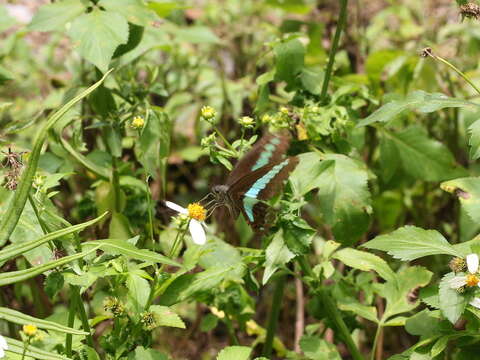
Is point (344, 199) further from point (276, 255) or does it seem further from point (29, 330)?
point (29, 330)

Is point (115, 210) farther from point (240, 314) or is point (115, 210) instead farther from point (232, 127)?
point (232, 127)

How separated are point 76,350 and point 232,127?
1786mm

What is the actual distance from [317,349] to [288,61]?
0.88 metres

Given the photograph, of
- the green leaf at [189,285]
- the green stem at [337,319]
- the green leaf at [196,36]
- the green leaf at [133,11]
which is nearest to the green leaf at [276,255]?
Answer: the green leaf at [189,285]

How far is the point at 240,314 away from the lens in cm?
220

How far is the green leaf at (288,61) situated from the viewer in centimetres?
223

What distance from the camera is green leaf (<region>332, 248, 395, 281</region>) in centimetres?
192

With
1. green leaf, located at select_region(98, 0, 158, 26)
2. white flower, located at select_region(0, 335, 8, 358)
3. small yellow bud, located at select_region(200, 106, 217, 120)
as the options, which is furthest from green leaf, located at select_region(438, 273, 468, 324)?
green leaf, located at select_region(98, 0, 158, 26)

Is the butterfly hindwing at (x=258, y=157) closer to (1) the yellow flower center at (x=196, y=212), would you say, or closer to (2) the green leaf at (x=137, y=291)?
(1) the yellow flower center at (x=196, y=212)

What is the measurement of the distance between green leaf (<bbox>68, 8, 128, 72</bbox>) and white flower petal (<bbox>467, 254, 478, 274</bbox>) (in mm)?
1041

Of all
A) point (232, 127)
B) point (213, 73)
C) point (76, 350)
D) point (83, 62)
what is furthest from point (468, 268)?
point (213, 73)

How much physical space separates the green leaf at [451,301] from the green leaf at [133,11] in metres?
1.14

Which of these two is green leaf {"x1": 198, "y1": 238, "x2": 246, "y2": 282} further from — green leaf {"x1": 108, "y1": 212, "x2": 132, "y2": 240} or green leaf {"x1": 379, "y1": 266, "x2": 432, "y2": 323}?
green leaf {"x1": 379, "y1": 266, "x2": 432, "y2": 323}

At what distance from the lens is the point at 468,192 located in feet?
6.13
